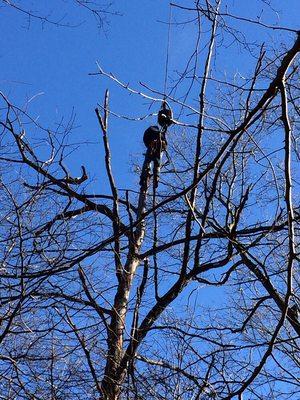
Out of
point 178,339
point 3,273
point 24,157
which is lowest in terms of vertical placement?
point 178,339

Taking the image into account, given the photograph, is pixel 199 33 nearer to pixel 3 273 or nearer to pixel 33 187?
pixel 33 187

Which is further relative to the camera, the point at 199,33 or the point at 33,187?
the point at 33,187

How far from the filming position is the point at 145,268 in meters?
4.28

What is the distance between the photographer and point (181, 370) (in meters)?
3.61

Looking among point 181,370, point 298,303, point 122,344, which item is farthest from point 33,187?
point 298,303

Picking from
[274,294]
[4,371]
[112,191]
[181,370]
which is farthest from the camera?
[112,191]

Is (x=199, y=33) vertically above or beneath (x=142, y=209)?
beneath

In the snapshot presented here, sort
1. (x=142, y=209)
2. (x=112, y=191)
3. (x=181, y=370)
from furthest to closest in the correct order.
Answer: (x=142, y=209)
(x=112, y=191)
(x=181, y=370)

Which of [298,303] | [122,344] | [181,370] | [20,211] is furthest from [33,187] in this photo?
[298,303]

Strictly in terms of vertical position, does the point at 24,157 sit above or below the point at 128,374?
above

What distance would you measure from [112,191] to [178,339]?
1.30 meters

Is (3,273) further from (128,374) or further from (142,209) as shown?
(142,209)

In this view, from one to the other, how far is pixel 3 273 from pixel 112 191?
1.23 m

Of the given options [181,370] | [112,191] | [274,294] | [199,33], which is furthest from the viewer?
[112,191]
